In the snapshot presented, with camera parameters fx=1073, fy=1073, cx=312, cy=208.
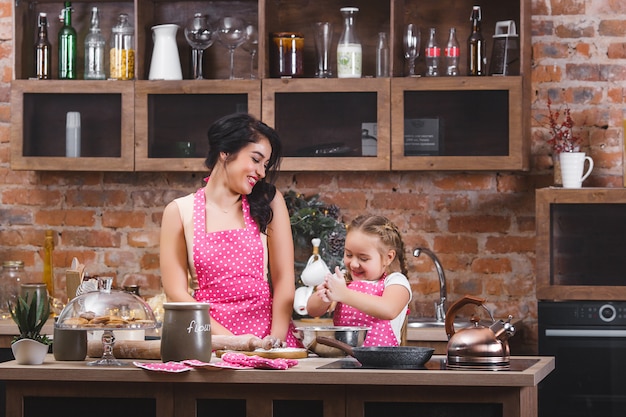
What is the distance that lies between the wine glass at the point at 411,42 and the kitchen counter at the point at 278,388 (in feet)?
7.04

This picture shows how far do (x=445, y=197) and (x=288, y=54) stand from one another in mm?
948

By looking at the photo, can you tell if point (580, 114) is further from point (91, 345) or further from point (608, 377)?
point (91, 345)

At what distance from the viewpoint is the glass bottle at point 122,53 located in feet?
15.4

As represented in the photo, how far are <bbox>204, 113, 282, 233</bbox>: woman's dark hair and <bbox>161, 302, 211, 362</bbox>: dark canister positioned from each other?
0.87 m

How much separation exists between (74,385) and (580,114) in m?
2.82

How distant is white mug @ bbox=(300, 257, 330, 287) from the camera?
4297 millimetres

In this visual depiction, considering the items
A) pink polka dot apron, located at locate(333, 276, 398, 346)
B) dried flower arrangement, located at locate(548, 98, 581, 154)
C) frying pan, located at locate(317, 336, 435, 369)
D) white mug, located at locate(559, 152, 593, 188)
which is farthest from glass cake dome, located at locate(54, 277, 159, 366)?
dried flower arrangement, located at locate(548, 98, 581, 154)

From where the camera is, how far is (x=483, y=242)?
477 cm

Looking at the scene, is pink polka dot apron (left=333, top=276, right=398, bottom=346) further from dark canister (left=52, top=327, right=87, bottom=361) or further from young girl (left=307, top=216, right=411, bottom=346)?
dark canister (left=52, top=327, right=87, bottom=361)

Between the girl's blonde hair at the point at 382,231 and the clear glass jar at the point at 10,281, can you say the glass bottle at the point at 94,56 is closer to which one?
the clear glass jar at the point at 10,281

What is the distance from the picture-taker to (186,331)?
8.59 ft

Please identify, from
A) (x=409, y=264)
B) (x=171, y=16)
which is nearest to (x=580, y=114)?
(x=409, y=264)

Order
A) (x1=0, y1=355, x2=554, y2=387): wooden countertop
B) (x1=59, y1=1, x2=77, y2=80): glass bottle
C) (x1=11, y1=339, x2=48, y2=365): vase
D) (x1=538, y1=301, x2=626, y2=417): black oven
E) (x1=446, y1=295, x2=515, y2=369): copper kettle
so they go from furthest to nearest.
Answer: (x1=59, y1=1, x2=77, y2=80): glass bottle, (x1=538, y1=301, x2=626, y2=417): black oven, (x1=11, y1=339, x2=48, y2=365): vase, (x1=446, y1=295, x2=515, y2=369): copper kettle, (x1=0, y1=355, x2=554, y2=387): wooden countertop

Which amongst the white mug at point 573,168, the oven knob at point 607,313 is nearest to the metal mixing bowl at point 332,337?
the oven knob at point 607,313
